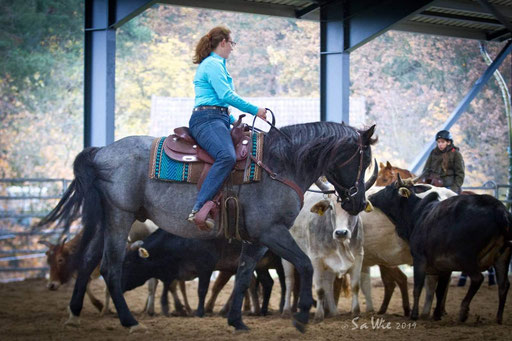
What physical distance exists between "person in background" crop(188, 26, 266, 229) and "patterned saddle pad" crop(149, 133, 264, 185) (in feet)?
0.69

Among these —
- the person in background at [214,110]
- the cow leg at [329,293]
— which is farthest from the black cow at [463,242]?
the person in background at [214,110]

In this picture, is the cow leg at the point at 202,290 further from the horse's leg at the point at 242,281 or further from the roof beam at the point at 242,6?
the roof beam at the point at 242,6

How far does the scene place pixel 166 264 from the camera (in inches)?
336

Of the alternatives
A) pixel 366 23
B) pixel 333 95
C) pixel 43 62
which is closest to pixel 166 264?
pixel 333 95

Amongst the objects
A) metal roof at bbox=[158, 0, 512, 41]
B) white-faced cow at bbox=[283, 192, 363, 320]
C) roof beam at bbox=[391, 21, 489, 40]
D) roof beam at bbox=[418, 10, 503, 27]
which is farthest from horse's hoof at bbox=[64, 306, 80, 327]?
roof beam at bbox=[418, 10, 503, 27]

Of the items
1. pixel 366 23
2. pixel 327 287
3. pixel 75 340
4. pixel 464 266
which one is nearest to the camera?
pixel 75 340

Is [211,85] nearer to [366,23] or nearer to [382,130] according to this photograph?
[366,23]

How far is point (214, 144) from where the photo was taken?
20.7 feet

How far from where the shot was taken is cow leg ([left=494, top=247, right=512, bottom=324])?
7.51 meters

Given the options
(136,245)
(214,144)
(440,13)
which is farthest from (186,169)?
(440,13)

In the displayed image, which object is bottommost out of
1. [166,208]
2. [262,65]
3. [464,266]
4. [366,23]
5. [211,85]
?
[464,266]

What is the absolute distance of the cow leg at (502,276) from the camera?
751 centimetres

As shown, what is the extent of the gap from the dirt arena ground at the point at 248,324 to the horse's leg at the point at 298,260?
0.24 metres

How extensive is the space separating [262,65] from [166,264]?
21.6m
